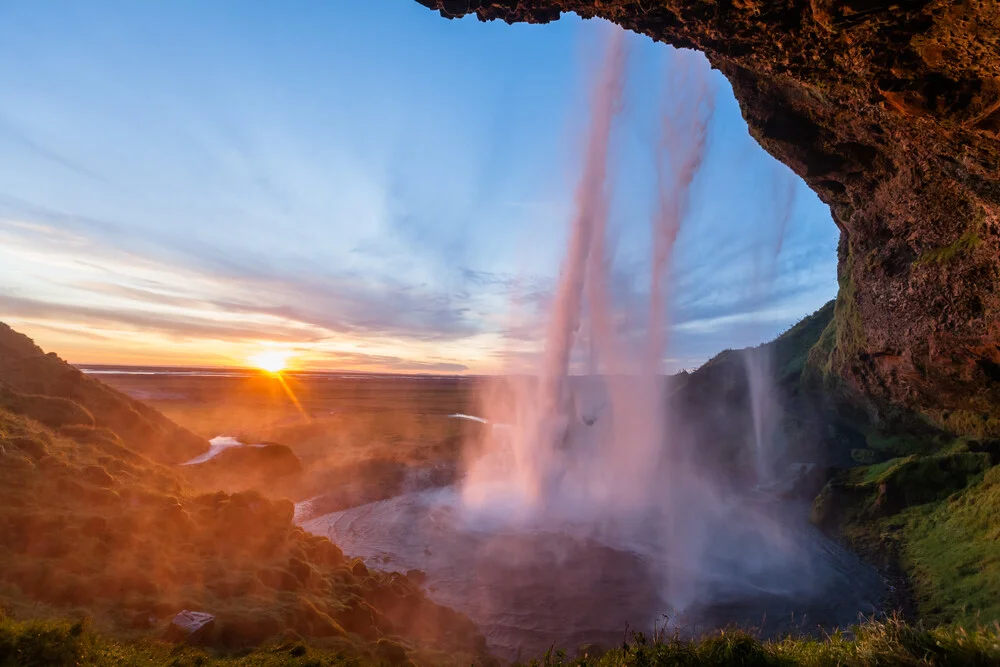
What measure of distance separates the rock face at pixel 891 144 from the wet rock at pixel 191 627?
52.1 ft

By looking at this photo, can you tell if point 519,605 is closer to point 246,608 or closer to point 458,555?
point 458,555

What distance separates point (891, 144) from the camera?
1648cm

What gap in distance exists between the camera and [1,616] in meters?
7.06

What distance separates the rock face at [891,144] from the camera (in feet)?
26.6

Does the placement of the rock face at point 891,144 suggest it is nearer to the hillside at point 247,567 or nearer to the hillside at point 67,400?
the hillside at point 247,567

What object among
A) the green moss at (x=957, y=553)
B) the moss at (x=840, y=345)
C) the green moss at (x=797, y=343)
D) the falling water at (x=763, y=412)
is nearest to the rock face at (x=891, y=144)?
the moss at (x=840, y=345)

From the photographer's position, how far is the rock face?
8.12 metres

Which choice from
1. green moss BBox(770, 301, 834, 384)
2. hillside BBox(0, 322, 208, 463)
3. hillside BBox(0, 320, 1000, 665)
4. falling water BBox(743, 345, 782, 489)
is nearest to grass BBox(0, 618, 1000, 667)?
hillside BBox(0, 320, 1000, 665)

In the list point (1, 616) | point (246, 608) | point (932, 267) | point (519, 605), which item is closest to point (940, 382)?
point (932, 267)

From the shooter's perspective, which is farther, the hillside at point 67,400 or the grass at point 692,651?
the hillside at point 67,400

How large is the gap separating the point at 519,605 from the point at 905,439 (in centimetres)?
2845

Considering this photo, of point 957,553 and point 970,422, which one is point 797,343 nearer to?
point 970,422

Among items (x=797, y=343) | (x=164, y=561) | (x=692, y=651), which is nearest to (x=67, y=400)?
(x=164, y=561)

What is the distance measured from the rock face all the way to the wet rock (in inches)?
625
